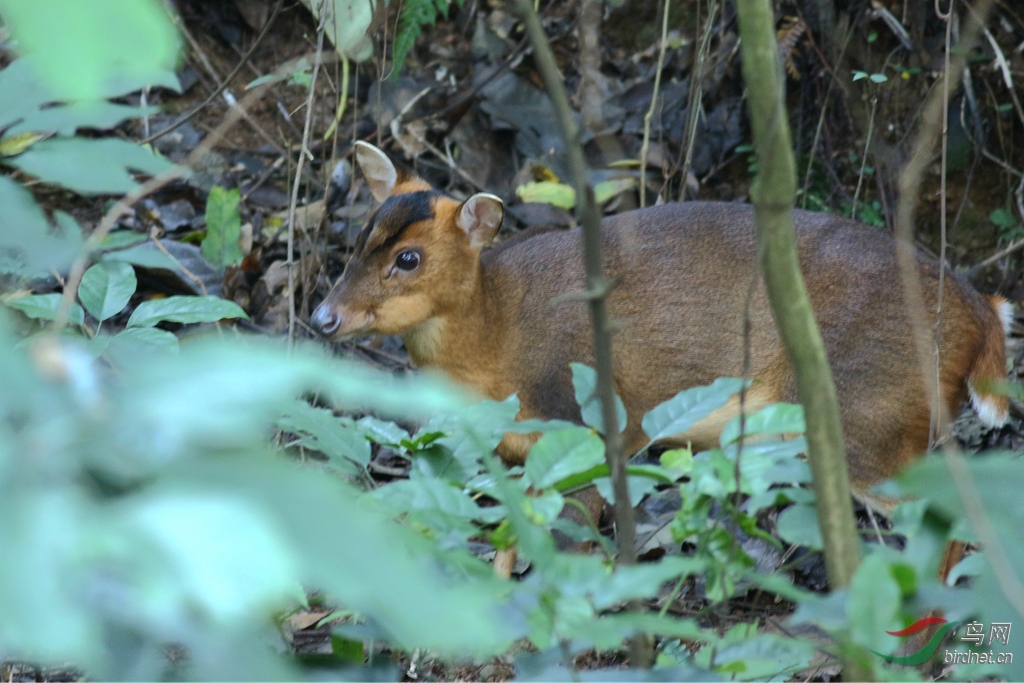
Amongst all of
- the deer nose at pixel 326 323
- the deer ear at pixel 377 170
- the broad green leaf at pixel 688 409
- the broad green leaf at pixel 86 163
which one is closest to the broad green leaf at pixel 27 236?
the broad green leaf at pixel 86 163

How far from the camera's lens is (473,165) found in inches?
253

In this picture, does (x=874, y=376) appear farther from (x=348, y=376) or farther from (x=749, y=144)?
(x=348, y=376)

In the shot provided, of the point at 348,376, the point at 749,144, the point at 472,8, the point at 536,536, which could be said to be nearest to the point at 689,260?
the point at 749,144

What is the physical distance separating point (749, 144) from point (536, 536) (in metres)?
5.31

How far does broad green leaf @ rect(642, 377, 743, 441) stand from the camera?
1.81m

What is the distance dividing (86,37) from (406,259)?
13.1ft

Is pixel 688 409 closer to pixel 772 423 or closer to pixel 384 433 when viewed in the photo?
pixel 772 423

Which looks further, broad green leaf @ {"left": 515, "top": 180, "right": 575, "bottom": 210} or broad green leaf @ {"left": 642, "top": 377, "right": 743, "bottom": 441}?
broad green leaf @ {"left": 515, "top": 180, "right": 575, "bottom": 210}

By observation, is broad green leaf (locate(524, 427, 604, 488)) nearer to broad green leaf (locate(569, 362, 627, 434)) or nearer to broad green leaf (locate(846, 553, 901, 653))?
broad green leaf (locate(569, 362, 627, 434))

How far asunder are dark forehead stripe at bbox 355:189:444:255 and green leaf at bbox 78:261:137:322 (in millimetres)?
2166

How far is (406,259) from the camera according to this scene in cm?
476

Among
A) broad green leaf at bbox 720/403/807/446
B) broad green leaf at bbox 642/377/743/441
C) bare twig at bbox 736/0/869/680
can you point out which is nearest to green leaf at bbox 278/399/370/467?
broad green leaf at bbox 642/377/743/441

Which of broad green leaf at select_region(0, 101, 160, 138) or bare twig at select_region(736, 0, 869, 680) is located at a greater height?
broad green leaf at select_region(0, 101, 160, 138)

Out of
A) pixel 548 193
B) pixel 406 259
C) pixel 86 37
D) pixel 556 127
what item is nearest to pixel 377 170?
pixel 406 259
